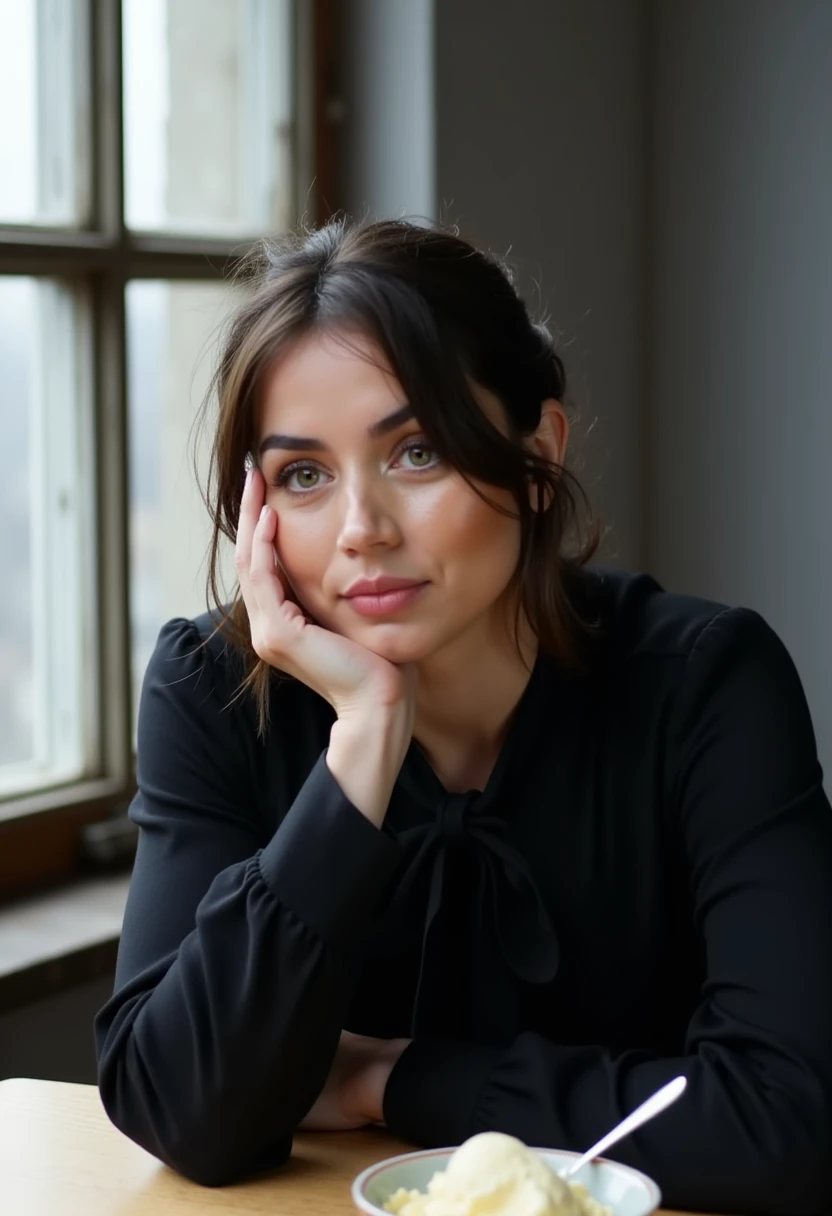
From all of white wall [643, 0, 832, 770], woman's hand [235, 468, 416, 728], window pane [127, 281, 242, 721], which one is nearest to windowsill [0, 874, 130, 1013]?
window pane [127, 281, 242, 721]

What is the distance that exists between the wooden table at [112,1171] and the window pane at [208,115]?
4.75 ft

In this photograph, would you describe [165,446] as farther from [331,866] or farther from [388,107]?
[331,866]

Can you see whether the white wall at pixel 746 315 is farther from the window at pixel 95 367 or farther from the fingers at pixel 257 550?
the fingers at pixel 257 550

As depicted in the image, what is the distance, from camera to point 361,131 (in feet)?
8.98

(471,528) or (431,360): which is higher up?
(431,360)

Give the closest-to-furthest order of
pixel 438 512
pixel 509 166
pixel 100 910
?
pixel 438 512
pixel 100 910
pixel 509 166

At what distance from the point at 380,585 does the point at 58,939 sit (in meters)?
0.92

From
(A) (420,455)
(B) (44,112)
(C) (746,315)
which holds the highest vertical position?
(B) (44,112)

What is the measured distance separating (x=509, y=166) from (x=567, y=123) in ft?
0.70

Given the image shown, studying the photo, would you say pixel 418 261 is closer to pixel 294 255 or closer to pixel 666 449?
pixel 294 255

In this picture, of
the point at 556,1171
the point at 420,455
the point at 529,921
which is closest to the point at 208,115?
the point at 420,455

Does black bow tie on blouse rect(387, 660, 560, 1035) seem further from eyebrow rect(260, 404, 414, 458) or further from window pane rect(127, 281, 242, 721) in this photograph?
window pane rect(127, 281, 242, 721)

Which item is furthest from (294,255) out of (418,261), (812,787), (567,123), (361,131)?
(567,123)

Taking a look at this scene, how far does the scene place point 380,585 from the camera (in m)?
1.40
